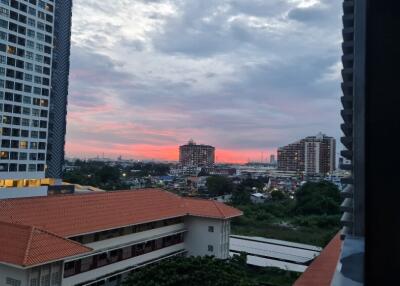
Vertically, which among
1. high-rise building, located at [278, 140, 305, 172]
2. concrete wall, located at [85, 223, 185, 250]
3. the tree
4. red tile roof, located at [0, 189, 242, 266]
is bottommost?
concrete wall, located at [85, 223, 185, 250]

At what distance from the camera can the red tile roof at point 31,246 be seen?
420 inches

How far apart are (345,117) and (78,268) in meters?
11.6

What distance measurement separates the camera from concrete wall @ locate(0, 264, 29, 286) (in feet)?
35.4

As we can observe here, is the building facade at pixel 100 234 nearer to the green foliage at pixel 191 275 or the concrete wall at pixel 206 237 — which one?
the concrete wall at pixel 206 237

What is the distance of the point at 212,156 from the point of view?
133875 mm

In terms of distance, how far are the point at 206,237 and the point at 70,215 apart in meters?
6.42

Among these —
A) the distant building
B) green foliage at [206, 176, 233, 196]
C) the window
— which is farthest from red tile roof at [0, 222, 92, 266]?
green foliage at [206, 176, 233, 196]

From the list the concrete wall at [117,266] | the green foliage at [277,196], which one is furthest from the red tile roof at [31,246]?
the green foliage at [277,196]

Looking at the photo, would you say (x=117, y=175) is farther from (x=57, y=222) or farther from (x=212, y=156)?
(x=212, y=156)

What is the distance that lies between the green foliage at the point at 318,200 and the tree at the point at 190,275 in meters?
27.3

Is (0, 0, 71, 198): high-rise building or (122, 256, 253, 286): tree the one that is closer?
(122, 256, 253, 286): tree

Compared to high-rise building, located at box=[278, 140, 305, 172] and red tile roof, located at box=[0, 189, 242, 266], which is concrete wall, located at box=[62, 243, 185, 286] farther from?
high-rise building, located at box=[278, 140, 305, 172]

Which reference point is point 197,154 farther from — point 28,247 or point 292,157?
point 28,247

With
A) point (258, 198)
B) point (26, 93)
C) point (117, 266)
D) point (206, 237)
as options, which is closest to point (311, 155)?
point (258, 198)
